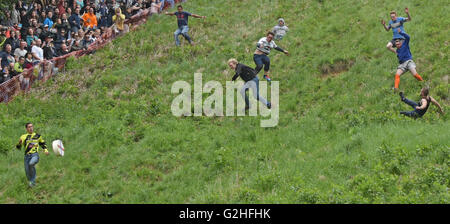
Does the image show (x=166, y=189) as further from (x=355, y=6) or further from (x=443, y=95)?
(x=355, y=6)

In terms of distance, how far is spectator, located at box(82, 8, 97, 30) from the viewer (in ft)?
80.0

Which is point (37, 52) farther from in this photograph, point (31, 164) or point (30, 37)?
point (31, 164)

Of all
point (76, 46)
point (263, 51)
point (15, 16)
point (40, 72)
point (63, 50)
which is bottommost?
point (40, 72)

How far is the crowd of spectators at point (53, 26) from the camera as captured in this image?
20.6m

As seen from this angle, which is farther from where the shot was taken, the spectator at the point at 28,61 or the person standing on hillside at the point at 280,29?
the person standing on hillside at the point at 280,29

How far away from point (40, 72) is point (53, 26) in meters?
3.21

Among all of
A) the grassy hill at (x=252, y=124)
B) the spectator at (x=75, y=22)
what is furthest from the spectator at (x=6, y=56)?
the spectator at (x=75, y=22)

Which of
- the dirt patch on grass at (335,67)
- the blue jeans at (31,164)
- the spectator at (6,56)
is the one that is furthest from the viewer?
the spectator at (6,56)

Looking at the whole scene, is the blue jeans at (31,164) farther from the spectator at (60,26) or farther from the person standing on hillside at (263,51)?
the spectator at (60,26)

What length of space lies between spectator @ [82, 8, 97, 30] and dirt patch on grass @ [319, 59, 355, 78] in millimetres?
11440

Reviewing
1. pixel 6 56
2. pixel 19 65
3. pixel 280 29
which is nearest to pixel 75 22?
pixel 19 65

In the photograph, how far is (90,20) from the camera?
24547 mm

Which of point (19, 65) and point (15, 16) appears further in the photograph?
point (15, 16)

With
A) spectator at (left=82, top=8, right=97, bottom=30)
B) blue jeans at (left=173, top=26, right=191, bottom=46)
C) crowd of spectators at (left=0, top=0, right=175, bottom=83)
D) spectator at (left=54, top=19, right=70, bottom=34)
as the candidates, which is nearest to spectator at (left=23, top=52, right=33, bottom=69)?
crowd of spectators at (left=0, top=0, right=175, bottom=83)
